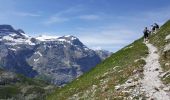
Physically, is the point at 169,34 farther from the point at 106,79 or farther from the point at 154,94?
the point at 154,94

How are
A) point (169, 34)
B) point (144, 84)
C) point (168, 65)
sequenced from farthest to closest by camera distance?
1. point (169, 34)
2. point (168, 65)
3. point (144, 84)

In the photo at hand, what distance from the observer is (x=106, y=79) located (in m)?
50.4

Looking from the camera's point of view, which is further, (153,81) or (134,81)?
(134,81)

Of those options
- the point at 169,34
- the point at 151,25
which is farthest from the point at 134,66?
the point at 151,25

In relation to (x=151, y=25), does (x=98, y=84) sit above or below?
below

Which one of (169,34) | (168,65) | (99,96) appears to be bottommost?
(99,96)

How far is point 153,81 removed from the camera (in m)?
41.3

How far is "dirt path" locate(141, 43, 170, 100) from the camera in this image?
35.9m

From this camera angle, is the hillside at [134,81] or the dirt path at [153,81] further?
the hillside at [134,81]

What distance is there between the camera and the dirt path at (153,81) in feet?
118

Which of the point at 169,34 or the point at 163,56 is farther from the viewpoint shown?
the point at 169,34

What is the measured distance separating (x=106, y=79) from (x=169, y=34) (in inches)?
778

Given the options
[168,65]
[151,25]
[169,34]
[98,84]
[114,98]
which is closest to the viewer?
[114,98]

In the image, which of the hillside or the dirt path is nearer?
the dirt path
